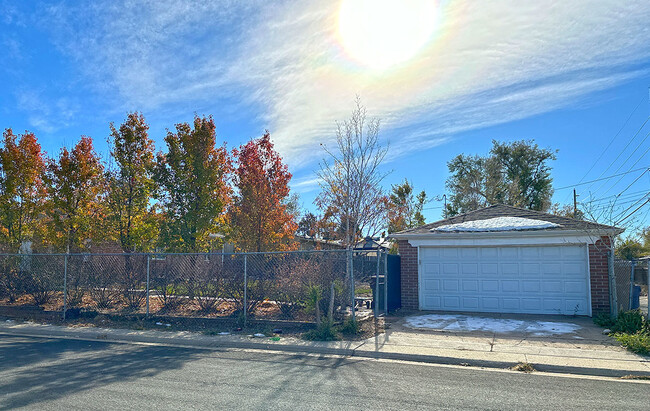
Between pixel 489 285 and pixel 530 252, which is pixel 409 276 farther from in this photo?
pixel 530 252

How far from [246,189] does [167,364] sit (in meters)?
8.53

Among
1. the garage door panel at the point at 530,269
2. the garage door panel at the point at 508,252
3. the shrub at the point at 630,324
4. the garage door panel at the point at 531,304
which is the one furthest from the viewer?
the garage door panel at the point at 508,252

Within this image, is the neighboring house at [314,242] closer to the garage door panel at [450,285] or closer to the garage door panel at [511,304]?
the garage door panel at [450,285]

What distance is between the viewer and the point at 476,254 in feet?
43.5

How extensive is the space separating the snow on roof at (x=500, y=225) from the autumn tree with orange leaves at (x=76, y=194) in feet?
38.5

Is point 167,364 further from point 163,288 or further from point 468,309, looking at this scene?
point 468,309

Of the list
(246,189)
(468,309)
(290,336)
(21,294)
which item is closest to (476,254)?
(468,309)

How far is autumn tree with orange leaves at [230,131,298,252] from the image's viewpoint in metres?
15.5

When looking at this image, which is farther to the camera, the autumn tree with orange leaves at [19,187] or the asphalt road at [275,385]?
the autumn tree with orange leaves at [19,187]

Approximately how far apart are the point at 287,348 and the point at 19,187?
13956mm

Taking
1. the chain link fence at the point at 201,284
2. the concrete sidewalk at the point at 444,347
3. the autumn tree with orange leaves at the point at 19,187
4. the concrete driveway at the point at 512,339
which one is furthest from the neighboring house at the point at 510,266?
the autumn tree with orange leaves at the point at 19,187

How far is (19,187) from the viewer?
56.1 ft

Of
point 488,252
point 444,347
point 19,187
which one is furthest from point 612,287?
point 19,187

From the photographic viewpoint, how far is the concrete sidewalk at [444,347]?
731cm
